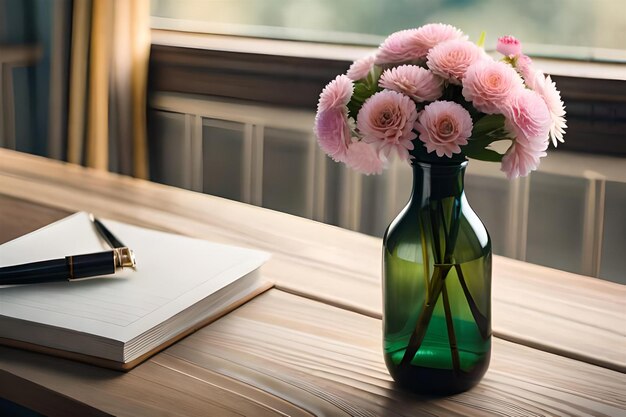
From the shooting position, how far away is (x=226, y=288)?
95 centimetres

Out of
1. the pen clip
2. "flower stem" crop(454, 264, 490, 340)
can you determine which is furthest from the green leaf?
the pen clip

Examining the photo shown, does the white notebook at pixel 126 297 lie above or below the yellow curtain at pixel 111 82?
below

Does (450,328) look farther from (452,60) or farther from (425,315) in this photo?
(452,60)

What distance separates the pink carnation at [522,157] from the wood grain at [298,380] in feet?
0.71

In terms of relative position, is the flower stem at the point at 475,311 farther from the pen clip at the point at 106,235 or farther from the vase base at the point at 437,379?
the pen clip at the point at 106,235

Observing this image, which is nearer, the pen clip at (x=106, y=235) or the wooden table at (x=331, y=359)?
the wooden table at (x=331, y=359)

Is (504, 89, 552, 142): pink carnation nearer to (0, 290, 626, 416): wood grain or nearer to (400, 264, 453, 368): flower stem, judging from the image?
(400, 264, 453, 368): flower stem

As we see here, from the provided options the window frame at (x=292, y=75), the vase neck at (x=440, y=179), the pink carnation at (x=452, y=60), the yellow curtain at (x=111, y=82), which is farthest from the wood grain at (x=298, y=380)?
the yellow curtain at (x=111, y=82)

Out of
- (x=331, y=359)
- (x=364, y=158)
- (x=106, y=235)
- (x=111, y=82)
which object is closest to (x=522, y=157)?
(x=364, y=158)

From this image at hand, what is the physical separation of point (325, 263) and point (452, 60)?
48 cm

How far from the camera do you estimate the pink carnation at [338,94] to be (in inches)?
28.2

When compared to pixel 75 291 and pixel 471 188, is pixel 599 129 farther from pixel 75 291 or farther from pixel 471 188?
pixel 75 291

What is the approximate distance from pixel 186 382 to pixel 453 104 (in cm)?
36

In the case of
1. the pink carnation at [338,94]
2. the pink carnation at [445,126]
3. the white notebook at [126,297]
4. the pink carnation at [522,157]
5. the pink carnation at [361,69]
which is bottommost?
the white notebook at [126,297]
